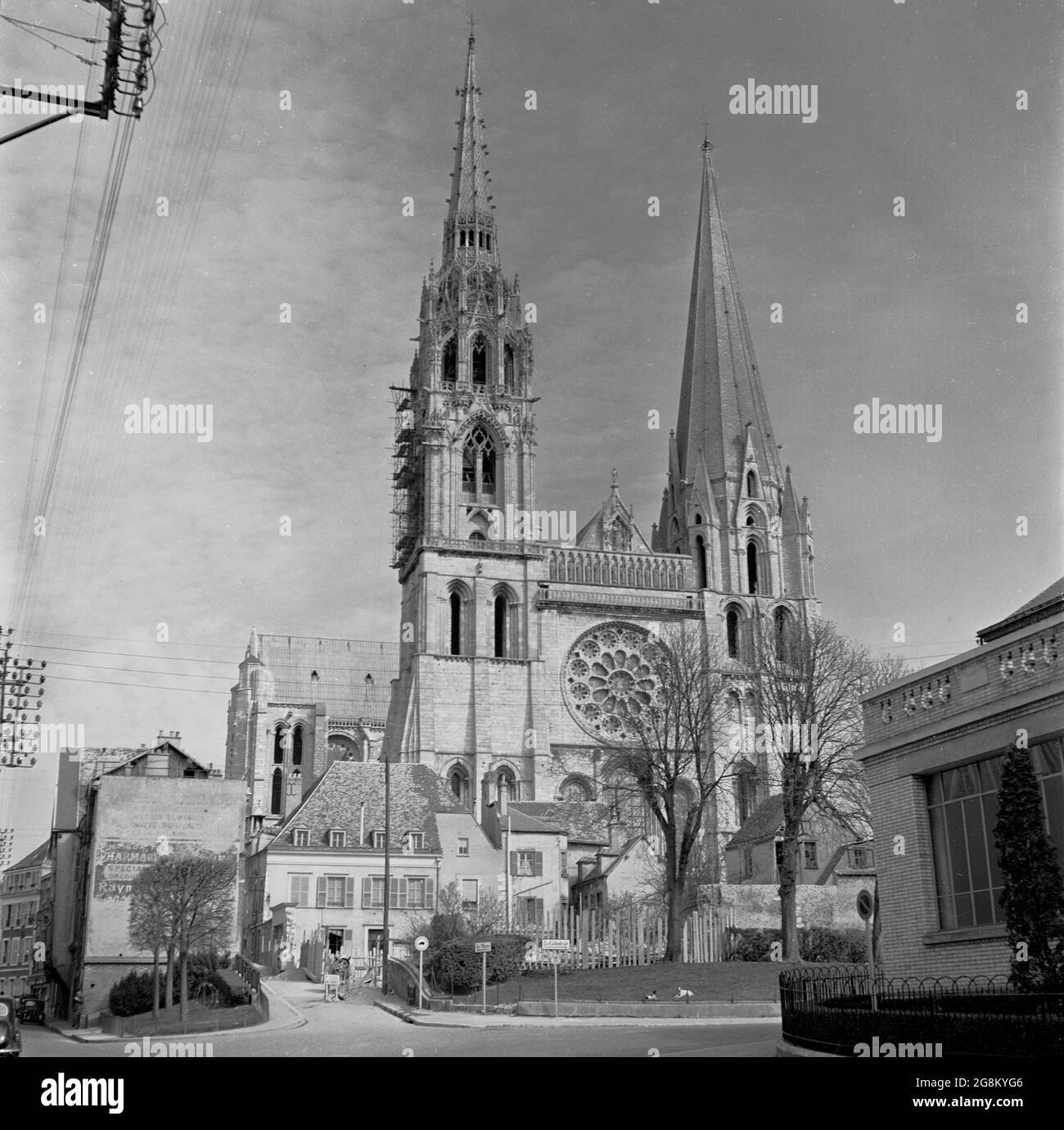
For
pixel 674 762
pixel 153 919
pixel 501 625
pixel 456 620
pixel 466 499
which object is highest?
pixel 466 499

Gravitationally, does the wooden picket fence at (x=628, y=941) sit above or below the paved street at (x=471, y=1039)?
above

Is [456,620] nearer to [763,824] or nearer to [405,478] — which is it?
[405,478]

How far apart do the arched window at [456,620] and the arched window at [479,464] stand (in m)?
7.30

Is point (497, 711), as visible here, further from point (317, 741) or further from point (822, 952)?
point (822, 952)

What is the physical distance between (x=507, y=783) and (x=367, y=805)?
1796 centimetres

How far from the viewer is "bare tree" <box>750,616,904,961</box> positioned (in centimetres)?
4106

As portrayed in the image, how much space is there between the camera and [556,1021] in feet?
97.3

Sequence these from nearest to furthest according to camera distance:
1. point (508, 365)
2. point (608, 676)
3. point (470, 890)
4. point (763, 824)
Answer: point (470, 890) → point (763, 824) → point (608, 676) → point (508, 365)

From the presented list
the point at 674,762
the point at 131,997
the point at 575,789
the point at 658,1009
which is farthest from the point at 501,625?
the point at 658,1009

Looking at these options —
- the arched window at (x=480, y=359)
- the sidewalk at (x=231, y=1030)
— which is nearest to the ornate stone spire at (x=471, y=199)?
the arched window at (x=480, y=359)

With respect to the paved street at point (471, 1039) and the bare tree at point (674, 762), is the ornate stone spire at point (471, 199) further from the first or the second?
the paved street at point (471, 1039)

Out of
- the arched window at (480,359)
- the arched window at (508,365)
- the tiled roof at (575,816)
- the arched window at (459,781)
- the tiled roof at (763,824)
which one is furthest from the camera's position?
the arched window at (480,359)

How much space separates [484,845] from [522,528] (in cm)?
2715

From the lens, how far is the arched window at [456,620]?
262ft
